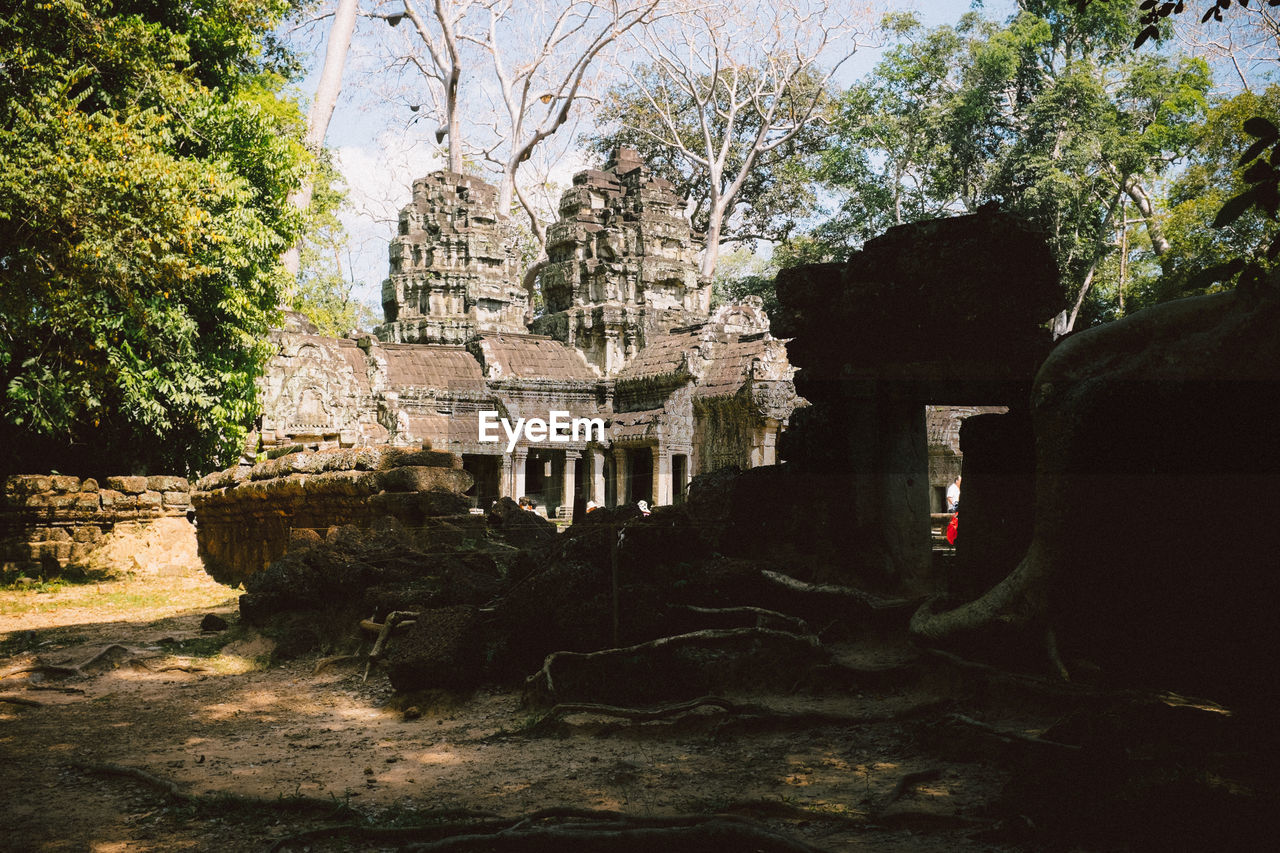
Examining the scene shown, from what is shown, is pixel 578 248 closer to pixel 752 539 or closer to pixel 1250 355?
pixel 752 539

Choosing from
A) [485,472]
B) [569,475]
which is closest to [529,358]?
[485,472]

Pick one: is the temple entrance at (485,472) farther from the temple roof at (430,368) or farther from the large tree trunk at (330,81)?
the large tree trunk at (330,81)

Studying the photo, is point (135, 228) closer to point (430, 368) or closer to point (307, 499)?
point (307, 499)

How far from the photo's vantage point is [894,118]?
1262 inches

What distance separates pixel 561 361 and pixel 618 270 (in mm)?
3225

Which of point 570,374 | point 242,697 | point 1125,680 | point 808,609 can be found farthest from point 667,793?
point 570,374

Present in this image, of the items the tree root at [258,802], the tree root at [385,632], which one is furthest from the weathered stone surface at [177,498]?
the tree root at [258,802]

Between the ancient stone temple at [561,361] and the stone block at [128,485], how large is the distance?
9.56 feet

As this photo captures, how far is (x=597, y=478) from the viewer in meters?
24.9

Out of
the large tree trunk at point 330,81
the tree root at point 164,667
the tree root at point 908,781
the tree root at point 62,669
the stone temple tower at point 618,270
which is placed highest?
the large tree trunk at point 330,81

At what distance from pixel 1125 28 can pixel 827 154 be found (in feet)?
30.3

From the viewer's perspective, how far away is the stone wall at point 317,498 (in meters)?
9.37

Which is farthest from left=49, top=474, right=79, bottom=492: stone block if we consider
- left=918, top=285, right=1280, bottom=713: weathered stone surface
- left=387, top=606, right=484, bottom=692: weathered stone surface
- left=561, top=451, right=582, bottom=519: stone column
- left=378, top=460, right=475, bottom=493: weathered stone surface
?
left=918, top=285, right=1280, bottom=713: weathered stone surface

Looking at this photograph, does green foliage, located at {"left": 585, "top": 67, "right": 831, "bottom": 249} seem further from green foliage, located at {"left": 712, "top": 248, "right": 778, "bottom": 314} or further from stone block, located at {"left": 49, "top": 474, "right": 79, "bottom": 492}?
stone block, located at {"left": 49, "top": 474, "right": 79, "bottom": 492}
